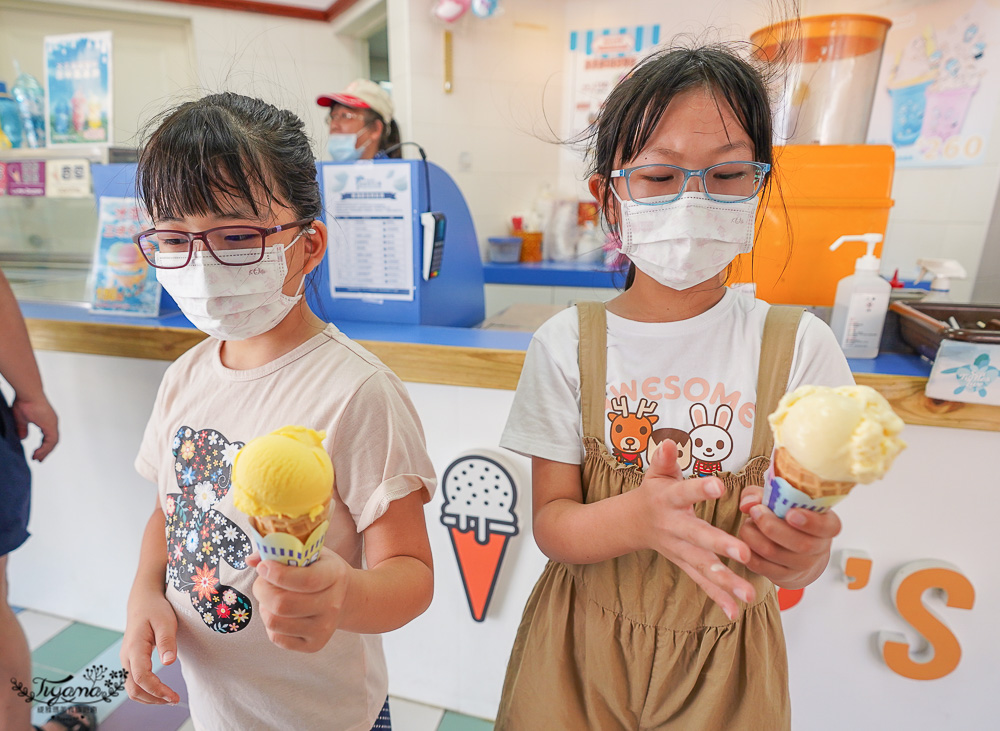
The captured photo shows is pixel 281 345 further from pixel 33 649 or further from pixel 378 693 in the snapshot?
pixel 33 649

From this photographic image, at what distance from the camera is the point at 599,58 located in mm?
3662

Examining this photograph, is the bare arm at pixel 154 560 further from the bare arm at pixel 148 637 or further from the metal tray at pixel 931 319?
the metal tray at pixel 931 319

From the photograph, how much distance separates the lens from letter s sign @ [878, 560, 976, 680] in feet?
3.86

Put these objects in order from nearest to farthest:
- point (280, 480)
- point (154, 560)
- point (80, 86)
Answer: point (280, 480)
point (154, 560)
point (80, 86)

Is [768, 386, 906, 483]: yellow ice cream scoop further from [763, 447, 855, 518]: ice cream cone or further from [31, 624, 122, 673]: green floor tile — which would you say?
[31, 624, 122, 673]: green floor tile

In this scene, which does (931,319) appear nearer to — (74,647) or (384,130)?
(384,130)

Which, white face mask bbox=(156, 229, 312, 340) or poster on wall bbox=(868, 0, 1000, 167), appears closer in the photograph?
white face mask bbox=(156, 229, 312, 340)

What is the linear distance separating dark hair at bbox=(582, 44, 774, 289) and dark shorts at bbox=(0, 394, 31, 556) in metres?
1.35

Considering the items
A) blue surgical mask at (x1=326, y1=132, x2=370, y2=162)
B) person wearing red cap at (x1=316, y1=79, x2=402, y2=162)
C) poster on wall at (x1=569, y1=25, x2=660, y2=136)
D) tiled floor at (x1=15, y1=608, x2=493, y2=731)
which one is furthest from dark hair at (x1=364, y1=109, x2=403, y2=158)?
tiled floor at (x1=15, y1=608, x2=493, y2=731)

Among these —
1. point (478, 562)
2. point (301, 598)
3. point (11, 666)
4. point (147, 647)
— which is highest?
point (301, 598)

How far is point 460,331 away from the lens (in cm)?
150

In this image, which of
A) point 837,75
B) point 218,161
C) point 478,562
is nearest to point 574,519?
point 218,161

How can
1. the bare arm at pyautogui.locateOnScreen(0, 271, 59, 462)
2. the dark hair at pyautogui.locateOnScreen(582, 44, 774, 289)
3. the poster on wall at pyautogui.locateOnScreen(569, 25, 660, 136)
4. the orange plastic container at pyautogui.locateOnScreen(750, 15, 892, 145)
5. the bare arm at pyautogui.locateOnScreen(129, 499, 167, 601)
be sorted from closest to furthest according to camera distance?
the dark hair at pyautogui.locateOnScreen(582, 44, 774, 289)
the bare arm at pyautogui.locateOnScreen(129, 499, 167, 601)
the bare arm at pyautogui.locateOnScreen(0, 271, 59, 462)
the orange plastic container at pyautogui.locateOnScreen(750, 15, 892, 145)
the poster on wall at pyautogui.locateOnScreen(569, 25, 660, 136)

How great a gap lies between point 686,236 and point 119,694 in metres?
2.00
